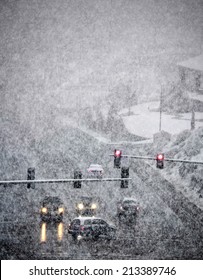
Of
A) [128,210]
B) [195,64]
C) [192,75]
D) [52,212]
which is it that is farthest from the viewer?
[195,64]

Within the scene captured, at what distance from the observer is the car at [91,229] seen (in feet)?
74.1

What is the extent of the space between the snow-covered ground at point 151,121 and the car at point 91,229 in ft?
165

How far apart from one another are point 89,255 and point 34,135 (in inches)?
2860

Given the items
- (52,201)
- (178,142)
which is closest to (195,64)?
(178,142)

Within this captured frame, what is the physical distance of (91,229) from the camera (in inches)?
900

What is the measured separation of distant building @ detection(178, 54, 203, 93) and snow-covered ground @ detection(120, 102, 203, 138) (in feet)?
A: 23.2

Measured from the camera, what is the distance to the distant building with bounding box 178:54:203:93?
8026cm

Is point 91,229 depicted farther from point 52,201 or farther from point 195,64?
point 195,64

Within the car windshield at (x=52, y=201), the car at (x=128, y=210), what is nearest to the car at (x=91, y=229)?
the car windshield at (x=52, y=201)

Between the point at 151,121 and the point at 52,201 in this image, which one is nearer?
the point at 52,201

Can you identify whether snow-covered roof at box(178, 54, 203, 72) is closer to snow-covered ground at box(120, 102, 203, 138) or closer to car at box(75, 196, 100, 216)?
snow-covered ground at box(120, 102, 203, 138)

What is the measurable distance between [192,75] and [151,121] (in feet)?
42.3

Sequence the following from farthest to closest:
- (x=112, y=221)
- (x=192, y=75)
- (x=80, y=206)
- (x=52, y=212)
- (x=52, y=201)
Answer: (x=192, y=75), (x=80, y=206), (x=112, y=221), (x=52, y=201), (x=52, y=212)

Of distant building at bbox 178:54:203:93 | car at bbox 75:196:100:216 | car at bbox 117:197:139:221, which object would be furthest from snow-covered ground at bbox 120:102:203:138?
car at bbox 75:196:100:216
